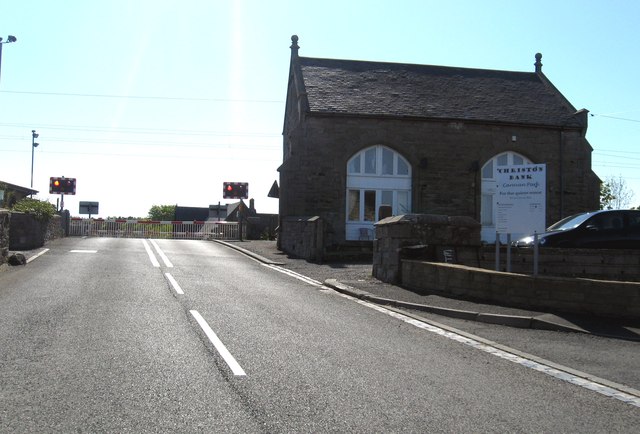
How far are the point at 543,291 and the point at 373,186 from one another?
652 inches

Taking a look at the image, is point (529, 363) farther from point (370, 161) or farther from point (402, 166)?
point (402, 166)

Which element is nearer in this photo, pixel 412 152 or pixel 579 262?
pixel 579 262

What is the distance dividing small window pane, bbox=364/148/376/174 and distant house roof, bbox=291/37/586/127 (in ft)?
5.90

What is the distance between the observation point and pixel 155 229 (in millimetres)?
37719

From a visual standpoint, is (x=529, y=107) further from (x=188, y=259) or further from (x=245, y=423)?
(x=245, y=423)

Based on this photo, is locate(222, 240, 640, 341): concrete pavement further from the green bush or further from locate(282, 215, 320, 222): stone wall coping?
the green bush

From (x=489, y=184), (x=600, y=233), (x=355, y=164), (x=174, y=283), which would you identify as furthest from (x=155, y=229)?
(x=600, y=233)

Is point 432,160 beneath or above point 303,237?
above

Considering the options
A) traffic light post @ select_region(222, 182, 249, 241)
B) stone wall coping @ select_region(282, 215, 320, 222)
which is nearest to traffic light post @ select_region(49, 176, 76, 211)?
traffic light post @ select_region(222, 182, 249, 241)

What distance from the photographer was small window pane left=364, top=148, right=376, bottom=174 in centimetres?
2667

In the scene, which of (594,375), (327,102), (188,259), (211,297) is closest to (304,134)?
(327,102)

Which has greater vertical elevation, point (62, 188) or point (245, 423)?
point (62, 188)

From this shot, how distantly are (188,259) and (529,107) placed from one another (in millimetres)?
18732

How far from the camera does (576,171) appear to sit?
27688 mm
